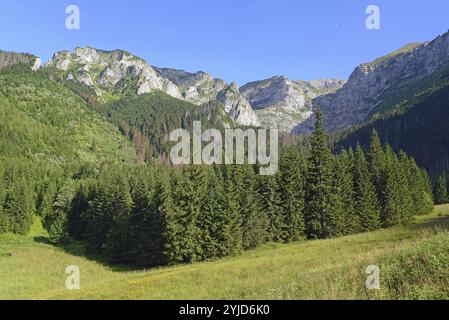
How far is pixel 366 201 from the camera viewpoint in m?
73.6

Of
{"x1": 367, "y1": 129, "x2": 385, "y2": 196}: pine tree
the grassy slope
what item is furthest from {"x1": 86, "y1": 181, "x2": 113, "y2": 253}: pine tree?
{"x1": 367, "y1": 129, "x2": 385, "y2": 196}: pine tree

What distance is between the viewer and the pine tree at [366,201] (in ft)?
237

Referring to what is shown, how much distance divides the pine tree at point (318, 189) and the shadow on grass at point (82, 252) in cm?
3033

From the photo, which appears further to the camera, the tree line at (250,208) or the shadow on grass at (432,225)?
the tree line at (250,208)

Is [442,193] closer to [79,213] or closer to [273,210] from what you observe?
[273,210]

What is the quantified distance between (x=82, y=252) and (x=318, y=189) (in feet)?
173

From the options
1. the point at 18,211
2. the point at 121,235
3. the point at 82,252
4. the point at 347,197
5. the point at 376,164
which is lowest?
A: the point at 82,252

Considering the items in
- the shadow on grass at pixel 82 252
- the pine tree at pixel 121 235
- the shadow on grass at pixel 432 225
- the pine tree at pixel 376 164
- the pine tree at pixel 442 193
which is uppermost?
the pine tree at pixel 376 164

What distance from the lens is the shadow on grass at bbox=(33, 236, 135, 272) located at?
222 feet

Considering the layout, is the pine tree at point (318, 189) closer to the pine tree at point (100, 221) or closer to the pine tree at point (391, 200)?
the pine tree at point (391, 200)

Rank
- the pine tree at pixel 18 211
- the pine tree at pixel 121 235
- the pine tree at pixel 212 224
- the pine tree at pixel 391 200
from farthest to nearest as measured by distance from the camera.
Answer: the pine tree at pixel 18 211
the pine tree at pixel 391 200
the pine tree at pixel 121 235
the pine tree at pixel 212 224

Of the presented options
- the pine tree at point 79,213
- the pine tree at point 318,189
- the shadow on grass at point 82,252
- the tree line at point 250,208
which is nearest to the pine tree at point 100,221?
the tree line at point 250,208

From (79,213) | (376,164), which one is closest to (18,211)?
(79,213)
